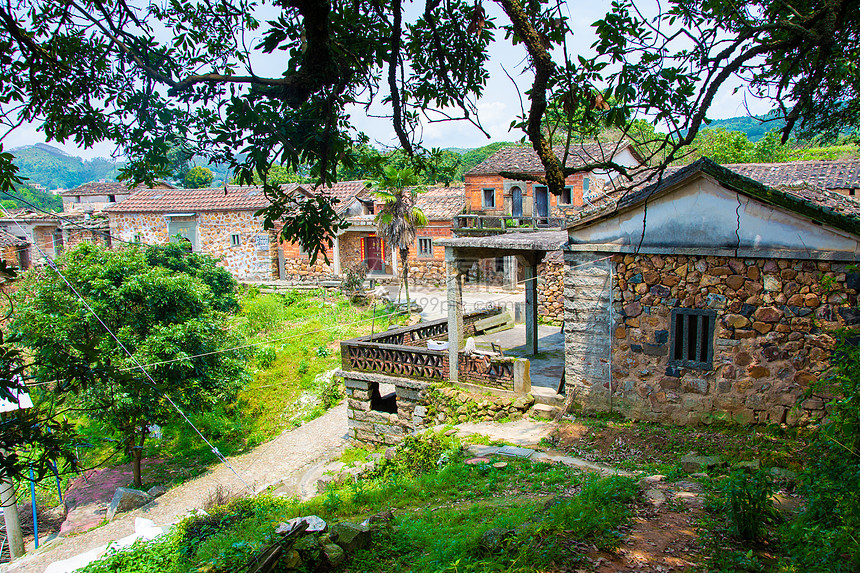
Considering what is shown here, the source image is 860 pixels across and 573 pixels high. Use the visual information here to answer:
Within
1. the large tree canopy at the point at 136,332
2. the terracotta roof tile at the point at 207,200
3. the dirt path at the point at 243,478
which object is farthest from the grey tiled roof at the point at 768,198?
the terracotta roof tile at the point at 207,200

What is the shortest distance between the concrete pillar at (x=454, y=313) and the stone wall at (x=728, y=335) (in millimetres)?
2536

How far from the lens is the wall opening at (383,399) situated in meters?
13.2

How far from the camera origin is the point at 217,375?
42.1ft

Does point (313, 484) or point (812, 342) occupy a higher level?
point (812, 342)

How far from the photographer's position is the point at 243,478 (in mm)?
12367

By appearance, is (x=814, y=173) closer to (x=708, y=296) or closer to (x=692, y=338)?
(x=708, y=296)

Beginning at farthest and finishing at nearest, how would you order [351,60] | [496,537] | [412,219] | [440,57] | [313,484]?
[412,219]
[313,484]
[440,57]
[351,60]
[496,537]

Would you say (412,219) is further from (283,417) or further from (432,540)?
(432,540)

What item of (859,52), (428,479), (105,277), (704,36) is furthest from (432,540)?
(105,277)

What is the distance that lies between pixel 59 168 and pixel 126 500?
165430 mm

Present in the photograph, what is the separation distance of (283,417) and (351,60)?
1162 centimetres

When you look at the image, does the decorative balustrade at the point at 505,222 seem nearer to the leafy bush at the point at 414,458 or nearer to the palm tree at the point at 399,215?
the palm tree at the point at 399,215

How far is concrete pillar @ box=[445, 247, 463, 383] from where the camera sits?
38.4 feet

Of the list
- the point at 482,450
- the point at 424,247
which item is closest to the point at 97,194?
the point at 424,247
